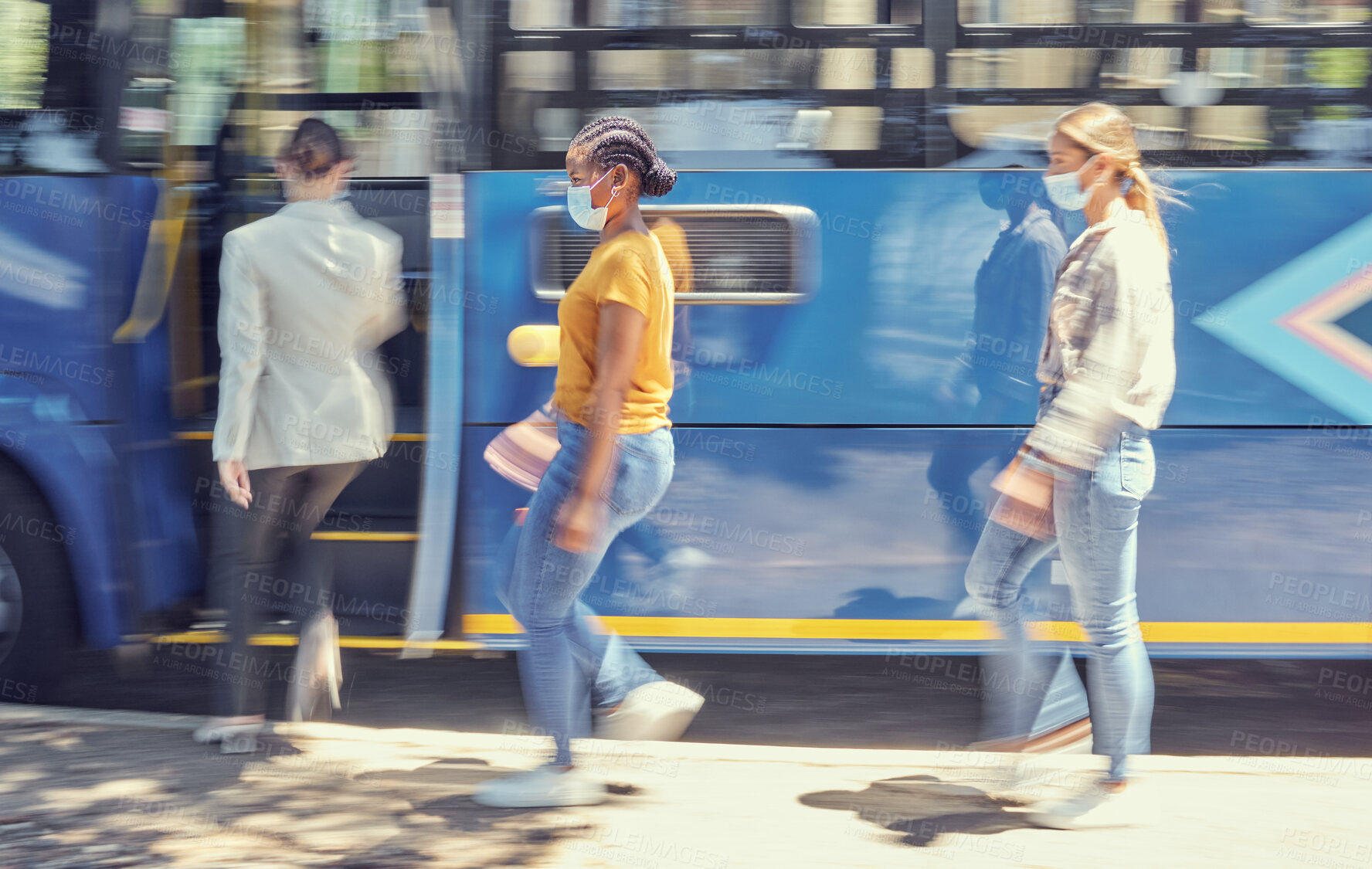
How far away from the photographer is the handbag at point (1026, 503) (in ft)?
10.2

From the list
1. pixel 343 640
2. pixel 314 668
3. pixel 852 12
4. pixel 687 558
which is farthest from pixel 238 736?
pixel 852 12

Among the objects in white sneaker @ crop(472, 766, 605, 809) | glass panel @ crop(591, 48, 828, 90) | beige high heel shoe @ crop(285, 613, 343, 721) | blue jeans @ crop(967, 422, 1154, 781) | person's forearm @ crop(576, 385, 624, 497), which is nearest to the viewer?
person's forearm @ crop(576, 385, 624, 497)

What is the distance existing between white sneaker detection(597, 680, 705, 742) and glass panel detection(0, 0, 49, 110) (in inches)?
107

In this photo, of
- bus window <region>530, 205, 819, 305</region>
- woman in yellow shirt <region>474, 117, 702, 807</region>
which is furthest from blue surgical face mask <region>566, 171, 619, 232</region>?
bus window <region>530, 205, 819, 305</region>

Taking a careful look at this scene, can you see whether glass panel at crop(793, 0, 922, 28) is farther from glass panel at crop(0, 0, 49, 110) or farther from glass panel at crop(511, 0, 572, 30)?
glass panel at crop(0, 0, 49, 110)

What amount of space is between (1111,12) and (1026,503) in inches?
62.3

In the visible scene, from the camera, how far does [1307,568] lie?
374 cm

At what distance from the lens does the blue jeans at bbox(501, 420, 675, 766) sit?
120 inches

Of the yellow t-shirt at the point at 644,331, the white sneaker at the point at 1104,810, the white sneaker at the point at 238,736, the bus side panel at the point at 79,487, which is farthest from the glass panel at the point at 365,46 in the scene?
the white sneaker at the point at 1104,810

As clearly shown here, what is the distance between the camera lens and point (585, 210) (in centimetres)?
308

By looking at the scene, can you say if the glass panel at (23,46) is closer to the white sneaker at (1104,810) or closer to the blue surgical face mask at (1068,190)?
the blue surgical face mask at (1068,190)

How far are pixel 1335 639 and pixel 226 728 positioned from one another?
11.7ft

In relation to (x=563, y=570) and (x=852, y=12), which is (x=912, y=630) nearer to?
(x=563, y=570)

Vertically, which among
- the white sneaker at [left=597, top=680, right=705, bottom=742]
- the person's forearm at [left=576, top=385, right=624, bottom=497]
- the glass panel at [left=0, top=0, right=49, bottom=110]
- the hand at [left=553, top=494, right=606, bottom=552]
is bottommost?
the white sneaker at [left=597, top=680, right=705, bottom=742]
